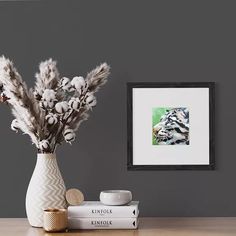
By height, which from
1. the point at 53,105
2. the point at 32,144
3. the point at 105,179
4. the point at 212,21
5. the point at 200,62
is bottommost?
the point at 105,179

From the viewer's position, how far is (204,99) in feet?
8.07

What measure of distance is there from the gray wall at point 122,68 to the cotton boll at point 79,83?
216 mm

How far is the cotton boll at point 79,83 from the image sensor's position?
2258 mm

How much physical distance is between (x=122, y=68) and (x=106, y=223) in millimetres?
750

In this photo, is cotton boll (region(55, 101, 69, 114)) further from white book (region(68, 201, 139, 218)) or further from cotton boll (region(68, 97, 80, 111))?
white book (region(68, 201, 139, 218))

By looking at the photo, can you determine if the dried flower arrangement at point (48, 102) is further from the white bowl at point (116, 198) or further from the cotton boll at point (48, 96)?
the white bowl at point (116, 198)

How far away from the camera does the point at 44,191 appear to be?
7.22 ft

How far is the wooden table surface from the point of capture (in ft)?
6.79

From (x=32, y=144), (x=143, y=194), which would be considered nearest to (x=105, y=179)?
(x=143, y=194)

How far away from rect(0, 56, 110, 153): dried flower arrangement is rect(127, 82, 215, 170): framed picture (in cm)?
24

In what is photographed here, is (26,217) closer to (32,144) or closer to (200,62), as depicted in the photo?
(32,144)

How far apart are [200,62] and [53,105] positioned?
0.74 meters

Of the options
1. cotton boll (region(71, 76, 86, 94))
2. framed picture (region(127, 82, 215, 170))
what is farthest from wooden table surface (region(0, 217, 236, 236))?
cotton boll (region(71, 76, 86, 94))

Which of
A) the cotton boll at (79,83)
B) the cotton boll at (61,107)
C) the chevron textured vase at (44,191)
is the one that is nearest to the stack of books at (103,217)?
the chevron textured vase at (44,191)
